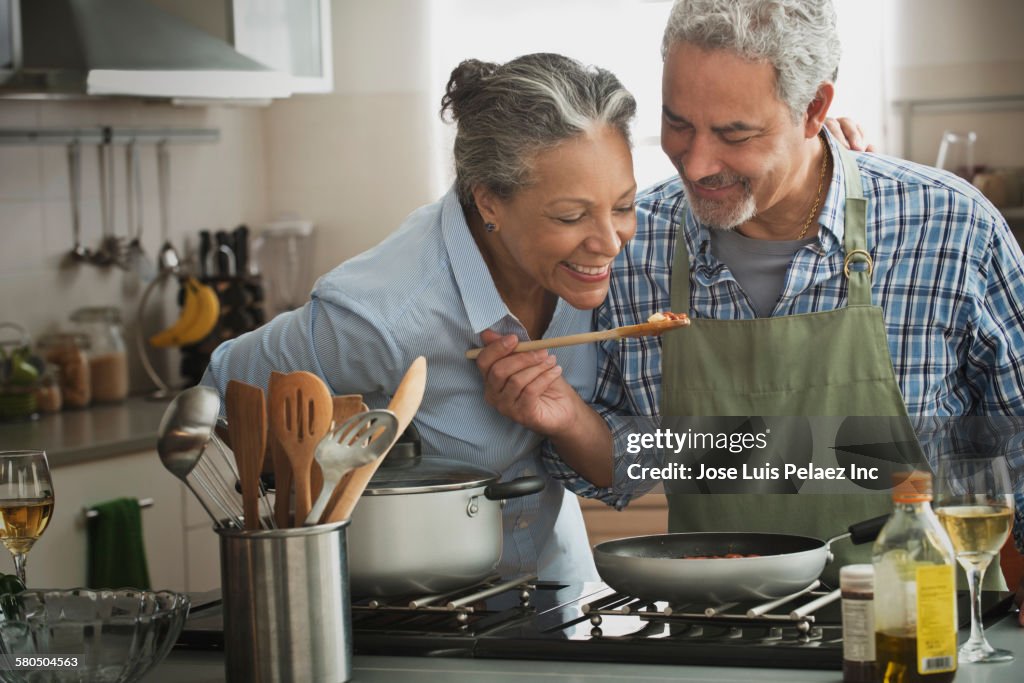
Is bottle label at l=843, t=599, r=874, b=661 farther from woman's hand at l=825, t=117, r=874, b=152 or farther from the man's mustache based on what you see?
woman's hand at l=825, t=117, r=874, b=152

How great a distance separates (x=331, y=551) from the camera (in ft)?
4.06

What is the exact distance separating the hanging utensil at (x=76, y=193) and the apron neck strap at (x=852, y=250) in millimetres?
2093

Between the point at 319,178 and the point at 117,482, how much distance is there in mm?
1538

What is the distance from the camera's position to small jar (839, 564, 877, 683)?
1158mm

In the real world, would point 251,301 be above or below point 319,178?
below

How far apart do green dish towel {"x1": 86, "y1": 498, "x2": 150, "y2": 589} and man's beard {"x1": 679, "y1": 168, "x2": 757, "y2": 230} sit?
1.62 meters

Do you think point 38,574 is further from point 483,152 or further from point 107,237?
point 483,152

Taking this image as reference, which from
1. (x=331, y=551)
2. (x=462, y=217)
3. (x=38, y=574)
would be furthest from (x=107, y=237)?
(x=331, y=551)

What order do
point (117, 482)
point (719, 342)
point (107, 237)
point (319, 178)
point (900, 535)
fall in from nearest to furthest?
point (900, 535) < point (719, 342) < point (117, 482) < point (107, 237) < point (319, 178)

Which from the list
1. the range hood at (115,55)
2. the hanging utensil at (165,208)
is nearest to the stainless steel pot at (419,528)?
the range hood at (115,55)

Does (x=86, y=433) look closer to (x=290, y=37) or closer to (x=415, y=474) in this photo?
(x=290, y=37)

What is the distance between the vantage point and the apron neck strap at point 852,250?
179cm

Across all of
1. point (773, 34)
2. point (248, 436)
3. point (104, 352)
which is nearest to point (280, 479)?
point (248, 436)

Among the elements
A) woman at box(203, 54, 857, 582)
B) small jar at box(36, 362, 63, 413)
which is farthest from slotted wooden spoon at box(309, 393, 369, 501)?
small jar at box(36, 362, 63, 413)
